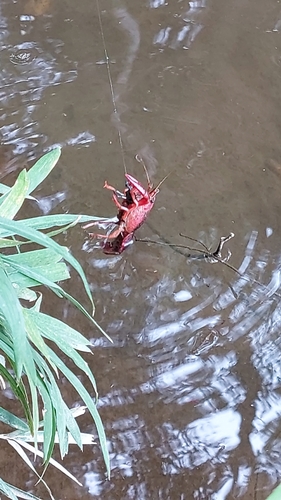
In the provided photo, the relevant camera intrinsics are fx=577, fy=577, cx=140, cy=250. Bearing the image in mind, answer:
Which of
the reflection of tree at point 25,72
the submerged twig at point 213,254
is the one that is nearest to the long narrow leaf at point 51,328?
the submerged twig at point 213,254

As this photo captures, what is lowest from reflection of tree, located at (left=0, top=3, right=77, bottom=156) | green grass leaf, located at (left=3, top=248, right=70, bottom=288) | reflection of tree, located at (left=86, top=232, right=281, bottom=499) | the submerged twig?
reflection of tree, located at (left=86, top=232, right=281, bottom=499)

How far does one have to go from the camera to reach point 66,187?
62.9 inches

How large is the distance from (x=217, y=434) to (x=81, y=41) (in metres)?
1.33

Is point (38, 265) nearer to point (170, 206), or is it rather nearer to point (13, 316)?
point (13, 316)

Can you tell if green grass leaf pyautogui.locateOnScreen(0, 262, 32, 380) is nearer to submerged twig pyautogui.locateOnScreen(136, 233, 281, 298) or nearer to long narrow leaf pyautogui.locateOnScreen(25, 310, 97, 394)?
long narrow leaf pyautogui.locateOnScreen(25, 310, 97, 394)

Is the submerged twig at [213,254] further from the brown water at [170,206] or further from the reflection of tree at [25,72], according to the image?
the reflection of tree at [25,72]

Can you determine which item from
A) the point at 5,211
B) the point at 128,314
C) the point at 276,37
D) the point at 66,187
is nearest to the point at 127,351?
the point at 128,314

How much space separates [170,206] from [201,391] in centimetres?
54

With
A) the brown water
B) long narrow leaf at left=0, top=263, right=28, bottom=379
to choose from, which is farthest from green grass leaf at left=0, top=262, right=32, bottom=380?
the brown water

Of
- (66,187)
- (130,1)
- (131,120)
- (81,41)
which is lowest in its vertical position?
(66,187)

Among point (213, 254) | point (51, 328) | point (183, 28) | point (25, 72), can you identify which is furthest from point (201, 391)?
point (183, 28)

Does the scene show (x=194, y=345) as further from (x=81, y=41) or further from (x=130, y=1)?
(x=130, y=1)

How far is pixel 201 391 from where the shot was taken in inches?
52.2

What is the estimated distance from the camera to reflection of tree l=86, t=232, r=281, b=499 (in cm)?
122
